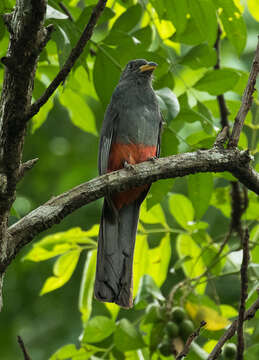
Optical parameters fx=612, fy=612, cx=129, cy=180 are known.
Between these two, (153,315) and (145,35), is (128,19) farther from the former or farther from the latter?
(153,315)

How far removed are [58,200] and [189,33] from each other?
5.21 feet

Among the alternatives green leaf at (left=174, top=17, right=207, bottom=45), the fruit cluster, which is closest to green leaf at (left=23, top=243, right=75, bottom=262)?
the fruit cluster

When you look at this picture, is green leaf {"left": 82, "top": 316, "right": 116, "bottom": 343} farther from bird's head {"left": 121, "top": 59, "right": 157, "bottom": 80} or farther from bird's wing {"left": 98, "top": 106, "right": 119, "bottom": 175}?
bird's head {"left": 121, "top": 59, "right": 157, "bottom": 80}

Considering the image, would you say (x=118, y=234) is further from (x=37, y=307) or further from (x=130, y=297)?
(x=37, y=307)

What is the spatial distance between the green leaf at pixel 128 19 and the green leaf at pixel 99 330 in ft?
5.75

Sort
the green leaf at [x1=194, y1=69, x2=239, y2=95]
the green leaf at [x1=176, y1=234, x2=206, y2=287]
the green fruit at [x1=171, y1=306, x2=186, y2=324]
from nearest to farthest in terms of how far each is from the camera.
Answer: the green fruit at [x1=171, y1=306, x2=186, y2=324] → the green leaf at [x1=194, y1=69, x2=239, y2=95] → the green leaf at [x1=176, y1=234, x2=206, y2=287]

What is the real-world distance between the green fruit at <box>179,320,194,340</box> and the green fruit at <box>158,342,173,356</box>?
11 cm

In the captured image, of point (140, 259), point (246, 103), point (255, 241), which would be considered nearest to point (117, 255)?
point (140, 259)

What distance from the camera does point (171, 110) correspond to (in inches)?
122

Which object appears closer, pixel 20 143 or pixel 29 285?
pixel 20 143

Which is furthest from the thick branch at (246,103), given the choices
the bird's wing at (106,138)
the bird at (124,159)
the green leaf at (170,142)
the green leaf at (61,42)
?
the bird's wing at (106,138)

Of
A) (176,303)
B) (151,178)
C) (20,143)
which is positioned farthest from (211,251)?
(20,143)

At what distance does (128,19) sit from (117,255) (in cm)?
146

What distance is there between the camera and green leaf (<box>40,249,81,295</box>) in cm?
404
